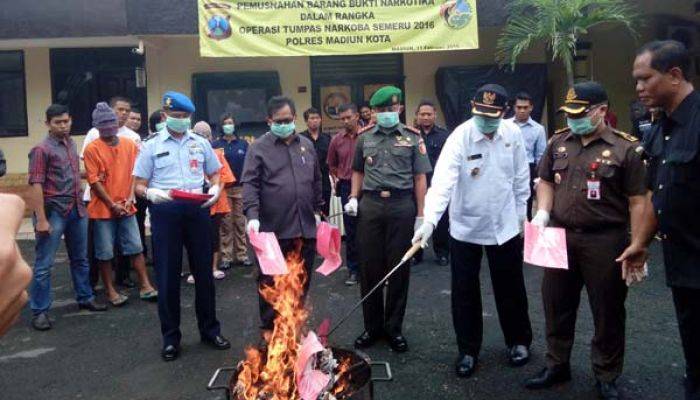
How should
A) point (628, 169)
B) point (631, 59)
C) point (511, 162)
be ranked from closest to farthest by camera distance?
point (628, 169) < point (511, 162) < point (631, 59)

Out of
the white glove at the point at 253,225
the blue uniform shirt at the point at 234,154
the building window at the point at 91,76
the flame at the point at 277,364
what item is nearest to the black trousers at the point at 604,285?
the flame at the point at 277,364

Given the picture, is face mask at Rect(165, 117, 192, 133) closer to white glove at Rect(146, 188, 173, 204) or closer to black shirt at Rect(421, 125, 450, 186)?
white glove at Rect(146, 188, 173, 204)

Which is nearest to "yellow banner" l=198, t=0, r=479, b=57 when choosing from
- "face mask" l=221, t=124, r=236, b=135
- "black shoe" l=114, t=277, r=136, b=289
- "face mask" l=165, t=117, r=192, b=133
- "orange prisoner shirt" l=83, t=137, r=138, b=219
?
"face mask" l=221, t=124, r=236, b=135

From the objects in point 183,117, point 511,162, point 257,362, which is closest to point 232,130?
point 183,117

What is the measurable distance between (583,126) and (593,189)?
418 millimetres

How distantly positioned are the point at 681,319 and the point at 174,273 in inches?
143

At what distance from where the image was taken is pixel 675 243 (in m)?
3.24

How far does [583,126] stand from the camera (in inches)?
162

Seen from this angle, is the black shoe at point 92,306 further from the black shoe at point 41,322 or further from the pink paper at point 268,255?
the pink paper at point 268,255

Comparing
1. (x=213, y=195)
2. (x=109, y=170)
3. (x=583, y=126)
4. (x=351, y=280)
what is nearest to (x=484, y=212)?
(x=583, y=126)

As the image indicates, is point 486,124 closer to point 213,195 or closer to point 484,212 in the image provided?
point 484,212

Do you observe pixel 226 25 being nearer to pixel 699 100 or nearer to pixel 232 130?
pixel 232 130

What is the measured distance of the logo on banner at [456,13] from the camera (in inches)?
390

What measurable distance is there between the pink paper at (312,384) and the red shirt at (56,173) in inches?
152
